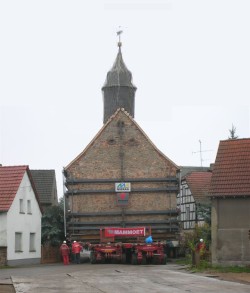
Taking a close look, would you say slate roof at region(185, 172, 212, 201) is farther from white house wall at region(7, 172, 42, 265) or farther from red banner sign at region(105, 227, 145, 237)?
red banner sign at region(105, 227, 145, 237)

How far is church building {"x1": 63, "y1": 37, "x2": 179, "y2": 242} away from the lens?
3756 cm

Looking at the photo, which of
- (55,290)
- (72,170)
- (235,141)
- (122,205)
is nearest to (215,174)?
(235,141)

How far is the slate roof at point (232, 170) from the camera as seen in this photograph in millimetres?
31016

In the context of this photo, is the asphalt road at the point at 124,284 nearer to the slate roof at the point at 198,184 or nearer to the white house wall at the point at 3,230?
the white house wall at the point at 3,230

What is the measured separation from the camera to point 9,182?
39.0 metres

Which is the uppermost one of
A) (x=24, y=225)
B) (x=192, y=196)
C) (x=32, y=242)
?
(x=192, y=196)

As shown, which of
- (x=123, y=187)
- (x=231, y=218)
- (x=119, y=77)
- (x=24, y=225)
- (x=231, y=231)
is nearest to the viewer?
(x=231, y=231)

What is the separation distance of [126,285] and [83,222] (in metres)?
17.3

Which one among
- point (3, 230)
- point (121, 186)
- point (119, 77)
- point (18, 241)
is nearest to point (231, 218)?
point (121, 186)

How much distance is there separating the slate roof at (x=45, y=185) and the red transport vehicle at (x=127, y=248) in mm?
21070

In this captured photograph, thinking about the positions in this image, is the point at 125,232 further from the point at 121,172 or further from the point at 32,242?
the point at 32,242

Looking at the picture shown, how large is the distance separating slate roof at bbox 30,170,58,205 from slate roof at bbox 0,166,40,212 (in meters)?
15.8

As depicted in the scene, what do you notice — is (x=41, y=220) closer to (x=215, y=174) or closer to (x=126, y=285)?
(x=215, y=174)

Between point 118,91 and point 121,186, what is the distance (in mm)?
12887
